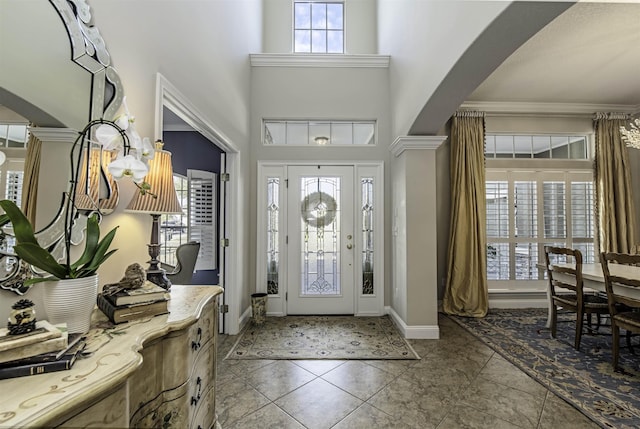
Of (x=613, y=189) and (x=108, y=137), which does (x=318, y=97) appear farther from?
(x=613, y=189)

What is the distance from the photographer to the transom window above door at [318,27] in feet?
14.9

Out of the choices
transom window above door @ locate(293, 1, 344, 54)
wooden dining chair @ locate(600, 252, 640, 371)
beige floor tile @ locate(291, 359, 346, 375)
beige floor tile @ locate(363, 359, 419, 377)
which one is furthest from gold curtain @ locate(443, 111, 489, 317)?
transom window above door @ locate(293, 1, 344, 54)

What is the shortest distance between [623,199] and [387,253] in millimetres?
3743

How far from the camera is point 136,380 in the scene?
36.1 inches

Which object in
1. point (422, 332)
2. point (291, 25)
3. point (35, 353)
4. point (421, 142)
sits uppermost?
point (291, 25)

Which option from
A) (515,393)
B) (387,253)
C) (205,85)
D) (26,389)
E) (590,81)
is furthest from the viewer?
(387,253)

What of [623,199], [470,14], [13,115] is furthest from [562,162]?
[13,115]

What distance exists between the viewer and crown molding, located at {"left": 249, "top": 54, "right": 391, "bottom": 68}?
394cm

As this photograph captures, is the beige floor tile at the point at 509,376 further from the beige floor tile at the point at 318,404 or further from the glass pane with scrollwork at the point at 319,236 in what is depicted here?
the glass pane with scrollwork at the point at 319,236

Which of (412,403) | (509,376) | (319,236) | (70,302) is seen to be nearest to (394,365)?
(412,403)

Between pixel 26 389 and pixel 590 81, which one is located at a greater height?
pixel 590 81

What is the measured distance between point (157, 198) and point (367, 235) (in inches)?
119

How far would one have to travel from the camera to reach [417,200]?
3.20 m

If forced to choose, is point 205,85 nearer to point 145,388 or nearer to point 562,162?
point 145,388
